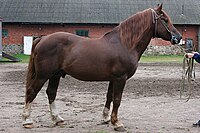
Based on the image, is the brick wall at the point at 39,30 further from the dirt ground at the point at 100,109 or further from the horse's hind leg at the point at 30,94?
the horse's hind leg at the point at 30,94

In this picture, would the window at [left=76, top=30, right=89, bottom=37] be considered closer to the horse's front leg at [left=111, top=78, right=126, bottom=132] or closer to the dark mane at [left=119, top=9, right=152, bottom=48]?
the dark mane at [left=119, top=9, right=152, bottom=48]

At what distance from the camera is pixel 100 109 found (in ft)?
31.1

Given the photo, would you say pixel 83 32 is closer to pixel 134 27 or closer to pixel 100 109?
pixel 100 109

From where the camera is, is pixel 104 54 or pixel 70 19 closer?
pixel 104 54

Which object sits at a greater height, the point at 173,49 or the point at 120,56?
the point at 120,56

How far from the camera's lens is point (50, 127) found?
755 centimetres

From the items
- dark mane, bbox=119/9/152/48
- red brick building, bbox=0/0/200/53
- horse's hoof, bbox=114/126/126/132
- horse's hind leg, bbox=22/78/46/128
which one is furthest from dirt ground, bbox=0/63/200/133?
red brick building, bbox=0/0/200/53

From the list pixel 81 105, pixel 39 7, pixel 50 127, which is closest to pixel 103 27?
pixel 39 7

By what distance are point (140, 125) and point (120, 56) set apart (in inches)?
58.4

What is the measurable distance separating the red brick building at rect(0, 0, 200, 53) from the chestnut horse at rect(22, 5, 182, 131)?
102 ft

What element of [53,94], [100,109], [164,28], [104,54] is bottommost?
[100,109]

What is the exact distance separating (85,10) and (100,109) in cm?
3179

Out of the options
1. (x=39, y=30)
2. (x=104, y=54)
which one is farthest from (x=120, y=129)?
(x=39, y=30)

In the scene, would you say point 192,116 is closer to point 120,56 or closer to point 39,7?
point 120,56
